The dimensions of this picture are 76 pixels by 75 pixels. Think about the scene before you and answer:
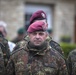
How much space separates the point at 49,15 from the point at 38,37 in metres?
11.5

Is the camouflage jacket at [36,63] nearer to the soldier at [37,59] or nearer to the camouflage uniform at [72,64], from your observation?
the soldier at [37,59]

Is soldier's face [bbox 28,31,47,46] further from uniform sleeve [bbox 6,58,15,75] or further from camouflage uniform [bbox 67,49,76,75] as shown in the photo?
camouflage uniform [bbox 67,49,76,75]

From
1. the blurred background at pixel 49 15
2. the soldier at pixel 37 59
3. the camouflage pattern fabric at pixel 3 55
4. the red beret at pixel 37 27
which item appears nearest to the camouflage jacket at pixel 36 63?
the soldier at pixel 37 59

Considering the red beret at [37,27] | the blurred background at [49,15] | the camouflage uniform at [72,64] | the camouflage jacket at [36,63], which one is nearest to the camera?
the camouflage jacket at [36,63]

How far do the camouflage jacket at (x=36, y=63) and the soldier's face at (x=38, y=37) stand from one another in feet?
0.39

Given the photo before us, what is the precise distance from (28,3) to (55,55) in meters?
10.8

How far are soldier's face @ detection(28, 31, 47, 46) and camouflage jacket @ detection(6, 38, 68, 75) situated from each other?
4.7 inches

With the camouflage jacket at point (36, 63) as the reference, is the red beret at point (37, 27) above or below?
above

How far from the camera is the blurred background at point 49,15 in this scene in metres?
15.1

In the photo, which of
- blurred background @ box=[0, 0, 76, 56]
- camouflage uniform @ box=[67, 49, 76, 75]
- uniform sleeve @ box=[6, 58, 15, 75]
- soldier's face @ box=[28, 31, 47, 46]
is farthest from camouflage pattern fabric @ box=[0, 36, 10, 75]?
blurred background @ box=[0, 0, 76, 56]

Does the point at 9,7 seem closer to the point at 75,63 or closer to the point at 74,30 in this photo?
the point at 74,30

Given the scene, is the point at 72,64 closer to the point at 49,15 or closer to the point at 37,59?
the point at 37,59

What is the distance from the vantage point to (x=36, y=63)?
5.05 metres

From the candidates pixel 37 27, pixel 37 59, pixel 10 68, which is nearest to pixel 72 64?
pixel 37 59
